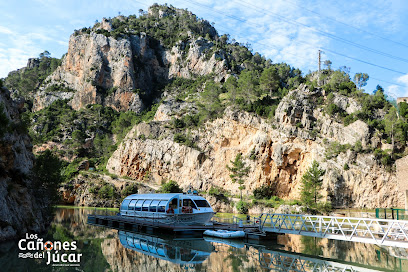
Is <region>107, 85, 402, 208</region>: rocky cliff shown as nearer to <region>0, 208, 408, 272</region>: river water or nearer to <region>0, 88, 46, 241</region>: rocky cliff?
<region>0, 208, 408, 272</region>: river water

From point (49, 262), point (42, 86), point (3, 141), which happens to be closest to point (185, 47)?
point (42, 86)

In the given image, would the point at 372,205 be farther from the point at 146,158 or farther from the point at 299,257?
the point at 146,158

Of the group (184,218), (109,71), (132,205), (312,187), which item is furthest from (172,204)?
(109,71)

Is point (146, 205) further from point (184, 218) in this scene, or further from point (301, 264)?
point (301, 264)

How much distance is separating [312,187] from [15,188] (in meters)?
43.7

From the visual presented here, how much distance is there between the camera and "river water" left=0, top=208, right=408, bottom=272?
19516mm

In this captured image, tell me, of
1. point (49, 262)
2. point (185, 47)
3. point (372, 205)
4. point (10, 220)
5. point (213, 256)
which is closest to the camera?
point (49, 262)

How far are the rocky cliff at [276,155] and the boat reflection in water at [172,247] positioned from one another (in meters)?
35.5

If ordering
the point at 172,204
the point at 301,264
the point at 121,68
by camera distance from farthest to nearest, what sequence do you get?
the point at 121,68
the point at 172,204
the point at 301,264

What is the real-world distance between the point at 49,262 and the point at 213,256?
10.6 metres

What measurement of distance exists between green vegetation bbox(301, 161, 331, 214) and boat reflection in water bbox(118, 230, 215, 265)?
28212 millimetres

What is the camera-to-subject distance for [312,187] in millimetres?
53906

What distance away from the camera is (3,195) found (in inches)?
953

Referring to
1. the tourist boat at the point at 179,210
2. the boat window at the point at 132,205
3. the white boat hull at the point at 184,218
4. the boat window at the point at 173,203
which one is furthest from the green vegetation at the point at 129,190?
the boat window at the point at 173,203
